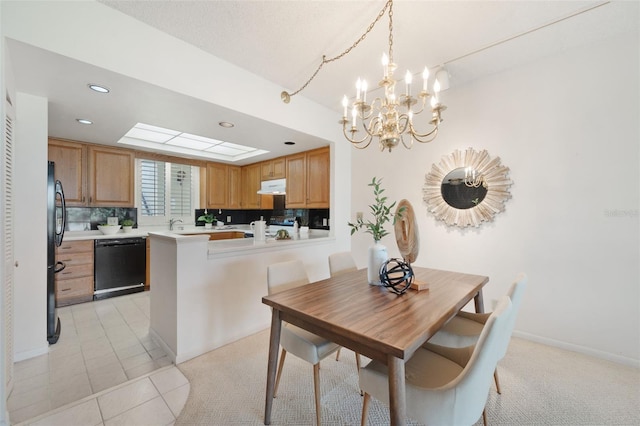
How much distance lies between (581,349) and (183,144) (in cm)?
558

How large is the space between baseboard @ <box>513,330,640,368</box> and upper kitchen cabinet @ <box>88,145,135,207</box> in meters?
5.42

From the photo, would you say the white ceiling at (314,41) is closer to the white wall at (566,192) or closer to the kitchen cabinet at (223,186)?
the white wall at (566,192)

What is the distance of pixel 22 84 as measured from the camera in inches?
75.0

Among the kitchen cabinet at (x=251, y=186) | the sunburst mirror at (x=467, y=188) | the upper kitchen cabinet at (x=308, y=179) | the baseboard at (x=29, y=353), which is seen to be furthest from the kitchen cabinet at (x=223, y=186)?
the sunburst mirror at (x=467, y=188)

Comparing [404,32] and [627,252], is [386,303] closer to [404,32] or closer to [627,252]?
[404,32]

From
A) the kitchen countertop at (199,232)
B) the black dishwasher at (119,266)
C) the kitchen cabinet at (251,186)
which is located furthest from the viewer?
the kitchen cabinet at (251,186)

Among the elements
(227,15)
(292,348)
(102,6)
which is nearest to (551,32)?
(227,15)

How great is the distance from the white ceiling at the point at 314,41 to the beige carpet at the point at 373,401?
7.33 ft

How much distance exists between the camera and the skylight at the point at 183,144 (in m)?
3.68

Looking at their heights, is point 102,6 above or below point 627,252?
above

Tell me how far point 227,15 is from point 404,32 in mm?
1317

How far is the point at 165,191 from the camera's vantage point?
188 inches

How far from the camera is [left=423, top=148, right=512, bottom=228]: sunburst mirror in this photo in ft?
8.39

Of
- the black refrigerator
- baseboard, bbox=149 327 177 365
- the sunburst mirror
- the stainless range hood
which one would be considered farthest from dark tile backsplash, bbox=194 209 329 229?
the black refrigerator
